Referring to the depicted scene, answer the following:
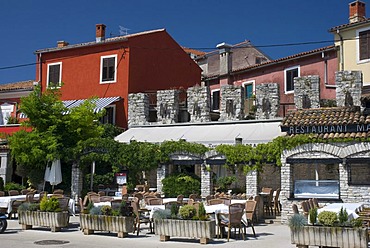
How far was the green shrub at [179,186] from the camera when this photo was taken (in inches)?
826

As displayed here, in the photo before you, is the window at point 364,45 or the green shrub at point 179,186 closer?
the green shrub at point 179,186

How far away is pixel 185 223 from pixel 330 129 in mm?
6820

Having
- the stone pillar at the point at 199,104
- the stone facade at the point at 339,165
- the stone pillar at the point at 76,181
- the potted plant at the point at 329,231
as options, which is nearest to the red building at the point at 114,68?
the stone pillar at the point at 199,104

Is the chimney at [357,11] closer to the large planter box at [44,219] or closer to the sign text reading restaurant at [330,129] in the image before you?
the sign text reading restaurant at [330,129]

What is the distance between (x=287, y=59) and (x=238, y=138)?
11.1 m

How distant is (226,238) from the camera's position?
14211mm

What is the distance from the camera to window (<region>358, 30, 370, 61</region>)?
26516mm

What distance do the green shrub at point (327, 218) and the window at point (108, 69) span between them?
18987 mm

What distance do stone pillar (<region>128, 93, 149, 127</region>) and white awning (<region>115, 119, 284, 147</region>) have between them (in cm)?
48

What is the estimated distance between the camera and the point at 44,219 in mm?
15758

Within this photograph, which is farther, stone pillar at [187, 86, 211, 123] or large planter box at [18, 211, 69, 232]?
stone pillar at [187, 86, 211, 123]

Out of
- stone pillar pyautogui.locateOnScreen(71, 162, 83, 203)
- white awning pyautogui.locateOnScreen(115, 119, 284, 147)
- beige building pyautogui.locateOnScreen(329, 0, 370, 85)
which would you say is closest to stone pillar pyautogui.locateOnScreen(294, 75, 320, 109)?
white awning pyautogui.locateOnScreen(115, 119, 284, 147)

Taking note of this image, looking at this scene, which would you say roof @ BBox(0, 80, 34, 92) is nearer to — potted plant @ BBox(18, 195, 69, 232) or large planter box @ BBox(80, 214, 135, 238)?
potted plant @ BBox(18, 195, 69, 232)

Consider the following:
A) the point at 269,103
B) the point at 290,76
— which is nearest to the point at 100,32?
Answer: the point at 290,76
